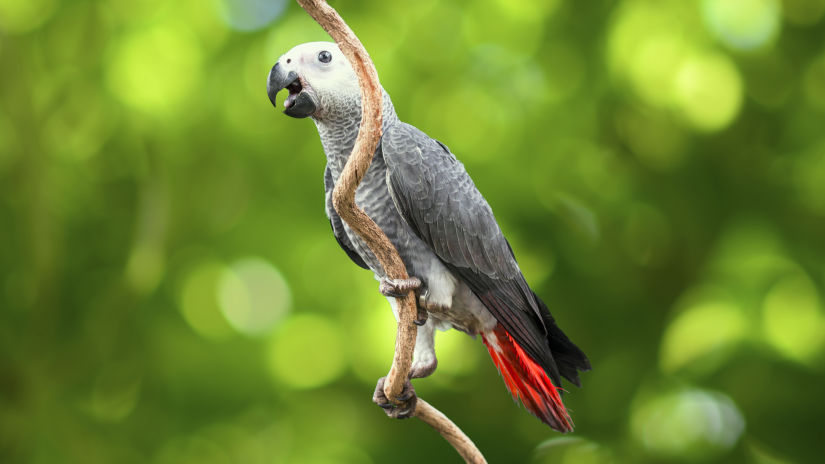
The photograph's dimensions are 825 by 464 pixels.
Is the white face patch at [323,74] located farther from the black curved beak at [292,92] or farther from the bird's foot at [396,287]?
the bird's foot at [396,287]

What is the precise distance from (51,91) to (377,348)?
103 cm

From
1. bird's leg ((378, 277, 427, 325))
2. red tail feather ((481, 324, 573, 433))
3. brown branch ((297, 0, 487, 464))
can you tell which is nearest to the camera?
brown branch ((297, 0, 487, 464))

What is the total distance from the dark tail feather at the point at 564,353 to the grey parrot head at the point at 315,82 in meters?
0.41

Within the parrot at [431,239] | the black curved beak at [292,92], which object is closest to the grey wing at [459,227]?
the parrot at [431,239]

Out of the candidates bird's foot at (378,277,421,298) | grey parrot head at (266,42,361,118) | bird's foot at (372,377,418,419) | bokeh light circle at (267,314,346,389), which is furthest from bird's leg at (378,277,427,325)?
bokeh light circle at (267,314,346,389)

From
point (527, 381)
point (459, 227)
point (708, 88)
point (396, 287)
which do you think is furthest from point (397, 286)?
point (708, 88)

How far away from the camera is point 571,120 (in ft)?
5.08

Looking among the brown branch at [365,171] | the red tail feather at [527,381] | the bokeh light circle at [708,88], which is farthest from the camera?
the bokeh light circle at [708,88]

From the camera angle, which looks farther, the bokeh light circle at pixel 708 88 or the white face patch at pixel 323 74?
the bokeh light circle at pixel 708 88

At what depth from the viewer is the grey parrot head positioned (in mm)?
760

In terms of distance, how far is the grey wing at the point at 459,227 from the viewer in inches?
30.3

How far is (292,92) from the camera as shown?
0.78 metres

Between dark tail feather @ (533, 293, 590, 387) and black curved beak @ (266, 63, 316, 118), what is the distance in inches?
17.1

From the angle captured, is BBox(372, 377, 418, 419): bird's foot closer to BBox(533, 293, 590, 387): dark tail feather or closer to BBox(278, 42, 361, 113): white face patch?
BBox(533, 293, 590, 387): dark tail feather
